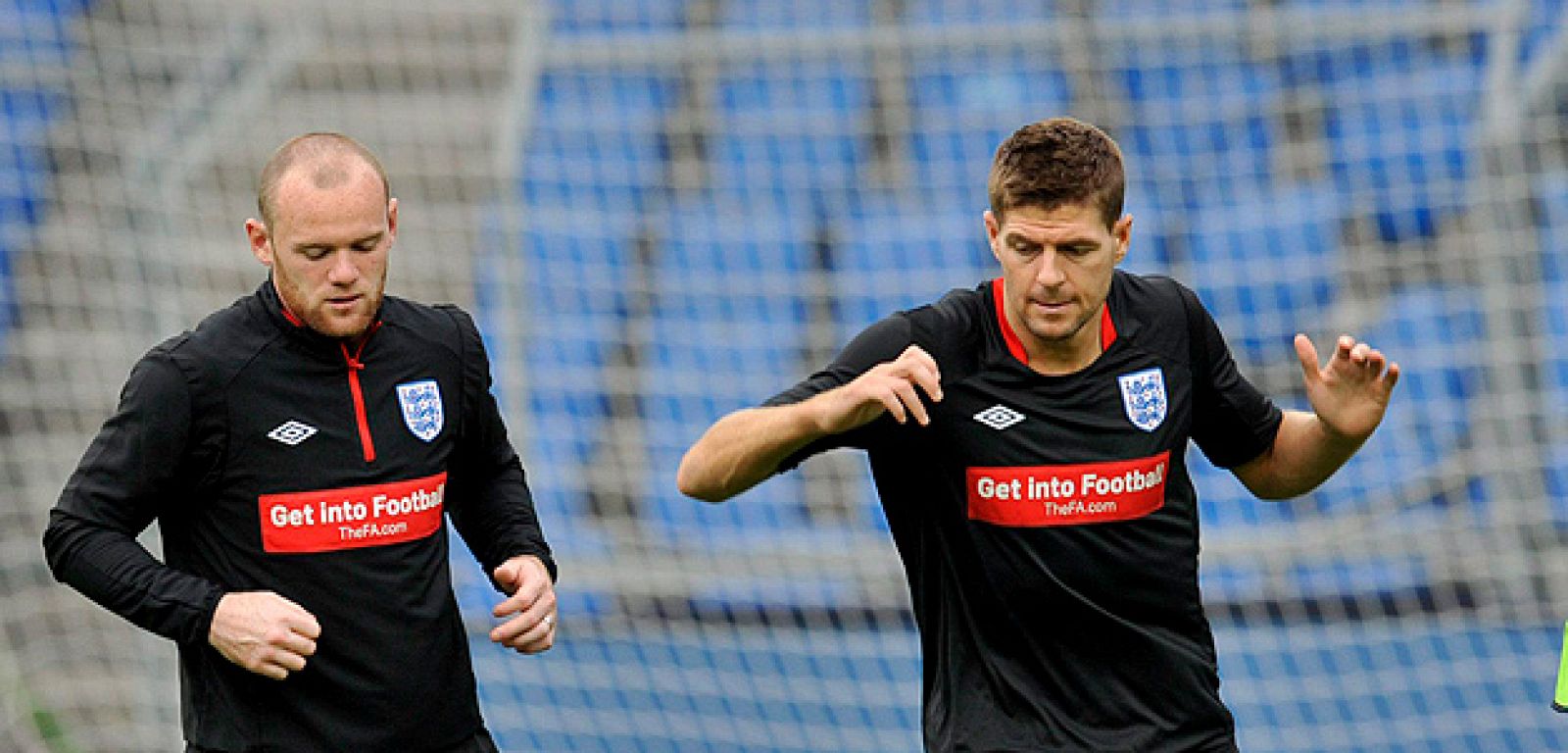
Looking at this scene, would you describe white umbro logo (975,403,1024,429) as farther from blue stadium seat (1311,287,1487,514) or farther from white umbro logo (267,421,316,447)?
blue stadium seat (1311,287,1487,514)

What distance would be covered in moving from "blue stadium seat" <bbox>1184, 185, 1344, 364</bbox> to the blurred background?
14 mm

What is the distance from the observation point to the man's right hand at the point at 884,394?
2.81 m

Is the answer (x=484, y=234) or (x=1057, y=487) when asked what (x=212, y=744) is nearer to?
(x=1057, y=487)

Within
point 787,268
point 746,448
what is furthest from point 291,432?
point 787,268

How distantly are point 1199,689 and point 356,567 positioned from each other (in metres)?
1.39

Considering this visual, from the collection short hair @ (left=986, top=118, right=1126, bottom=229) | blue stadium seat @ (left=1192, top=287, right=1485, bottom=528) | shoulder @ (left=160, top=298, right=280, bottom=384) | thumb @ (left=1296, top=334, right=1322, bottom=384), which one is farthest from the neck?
blue stadium seat @ (left=1192, top=287, right=1485, bottom=528)

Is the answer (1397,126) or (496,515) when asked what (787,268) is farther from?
(496,515)

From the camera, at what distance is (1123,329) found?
3414mm

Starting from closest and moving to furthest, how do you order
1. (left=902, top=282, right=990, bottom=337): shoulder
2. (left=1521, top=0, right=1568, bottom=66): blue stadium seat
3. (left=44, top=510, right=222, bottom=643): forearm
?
(left=44, top=510, right=222, bottom=643): forearm, (left=902, top=282, right=990, bottom=337): shoulder, (left=1521, top=0, right=1568, bottom=66): blue stadium seat

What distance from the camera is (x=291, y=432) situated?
3.18 m

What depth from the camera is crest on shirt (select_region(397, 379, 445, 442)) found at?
329cm

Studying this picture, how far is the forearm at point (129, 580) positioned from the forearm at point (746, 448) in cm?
75

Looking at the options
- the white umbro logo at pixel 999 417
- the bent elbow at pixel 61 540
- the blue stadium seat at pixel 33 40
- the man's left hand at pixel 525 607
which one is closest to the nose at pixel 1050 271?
the white umbro logo at pixel 999 417

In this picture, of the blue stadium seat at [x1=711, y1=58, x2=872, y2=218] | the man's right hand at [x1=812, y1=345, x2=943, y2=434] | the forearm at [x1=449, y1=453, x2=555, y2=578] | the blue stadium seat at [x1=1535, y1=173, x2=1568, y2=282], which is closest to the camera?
the man's right hand at [x1=812, y1=345, x2=943, y2=434]
